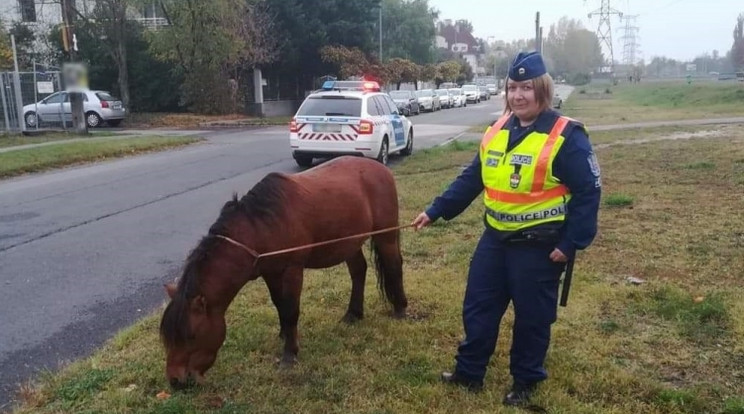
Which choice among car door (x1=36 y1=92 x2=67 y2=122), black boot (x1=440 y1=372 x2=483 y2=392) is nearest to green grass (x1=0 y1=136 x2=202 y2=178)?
car door (x1=36 y1=92 x2=67 y2=122)

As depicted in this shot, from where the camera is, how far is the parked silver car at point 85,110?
2502 centimetres

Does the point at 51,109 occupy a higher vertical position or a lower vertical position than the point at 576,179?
higher

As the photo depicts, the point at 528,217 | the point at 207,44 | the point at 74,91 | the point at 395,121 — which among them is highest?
the point at 207,44

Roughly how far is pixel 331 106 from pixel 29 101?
14386mm

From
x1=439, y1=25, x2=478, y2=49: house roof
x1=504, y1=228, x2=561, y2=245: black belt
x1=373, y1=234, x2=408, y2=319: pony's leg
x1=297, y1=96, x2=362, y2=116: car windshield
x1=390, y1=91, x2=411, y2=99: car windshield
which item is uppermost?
x1=439, y1=25, x2=478, y2=49: house roof

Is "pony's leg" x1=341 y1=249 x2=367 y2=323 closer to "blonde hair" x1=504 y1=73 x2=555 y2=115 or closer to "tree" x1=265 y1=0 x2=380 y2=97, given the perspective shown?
"blonde hair" x1=504 y1=73 x2=555 y2=115

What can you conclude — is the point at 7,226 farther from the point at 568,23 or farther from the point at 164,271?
the point at 568,23

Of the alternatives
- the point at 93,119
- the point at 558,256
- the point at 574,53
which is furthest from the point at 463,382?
the point at 574,53

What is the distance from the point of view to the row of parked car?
3741 cm

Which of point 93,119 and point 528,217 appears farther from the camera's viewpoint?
point 93,119

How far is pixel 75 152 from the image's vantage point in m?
16.8

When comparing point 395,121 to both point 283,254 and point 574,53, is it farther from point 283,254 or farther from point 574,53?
point 574,53

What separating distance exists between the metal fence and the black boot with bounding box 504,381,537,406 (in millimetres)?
21978

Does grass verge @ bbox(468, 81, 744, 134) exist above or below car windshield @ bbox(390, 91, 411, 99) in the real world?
below
